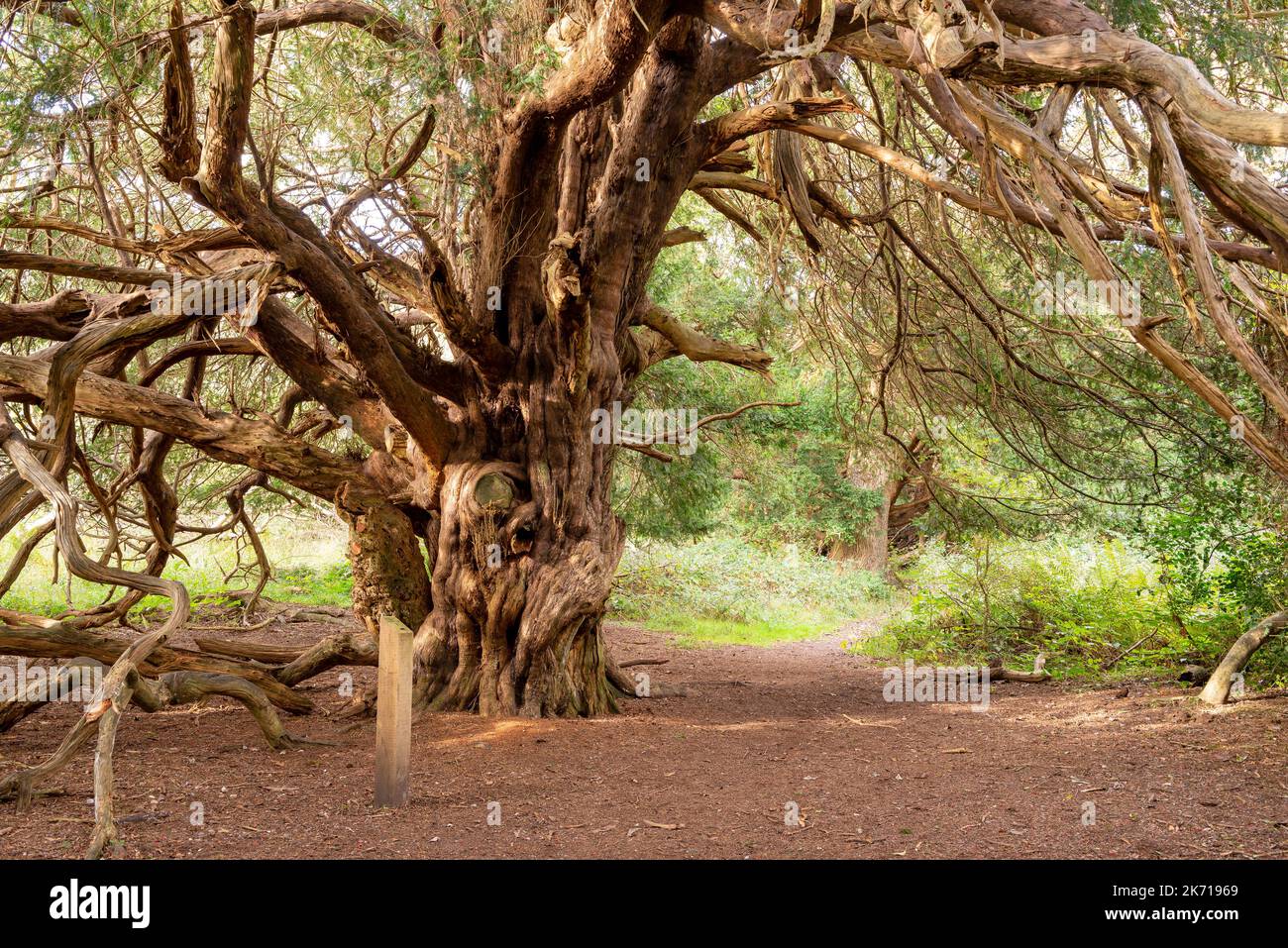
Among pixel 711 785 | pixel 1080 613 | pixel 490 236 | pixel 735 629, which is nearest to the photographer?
pixel 711 785

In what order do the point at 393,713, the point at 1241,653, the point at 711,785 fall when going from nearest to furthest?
the point at 393,713
the point at 711,785
the point at 1241,653

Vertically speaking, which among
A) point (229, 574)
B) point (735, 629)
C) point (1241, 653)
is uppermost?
point (229, 574)

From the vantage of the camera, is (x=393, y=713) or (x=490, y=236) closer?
(x=393, y=713)

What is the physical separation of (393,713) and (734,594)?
1299cm

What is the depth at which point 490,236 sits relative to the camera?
21.9ft

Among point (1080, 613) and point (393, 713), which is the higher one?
point (393, 713)

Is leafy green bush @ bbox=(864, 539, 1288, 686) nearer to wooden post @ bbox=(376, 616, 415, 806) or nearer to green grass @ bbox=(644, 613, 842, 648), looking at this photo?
green grass @ bbox=(644, 613, 842, 648)

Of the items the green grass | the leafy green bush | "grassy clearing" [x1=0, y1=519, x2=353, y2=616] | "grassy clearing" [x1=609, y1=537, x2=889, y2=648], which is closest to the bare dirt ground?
the leafy green bush

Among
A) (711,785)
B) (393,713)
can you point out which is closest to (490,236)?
(393,713)

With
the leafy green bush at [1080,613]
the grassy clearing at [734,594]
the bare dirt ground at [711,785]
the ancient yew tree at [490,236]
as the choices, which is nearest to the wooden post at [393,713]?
the bare dirt ground at [711,785]

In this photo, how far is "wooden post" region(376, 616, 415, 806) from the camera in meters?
4.46

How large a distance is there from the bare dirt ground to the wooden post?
13 cm

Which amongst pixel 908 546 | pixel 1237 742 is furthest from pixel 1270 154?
pixel 908 546

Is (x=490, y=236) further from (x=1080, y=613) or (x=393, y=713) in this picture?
(x=1080, y=613)
